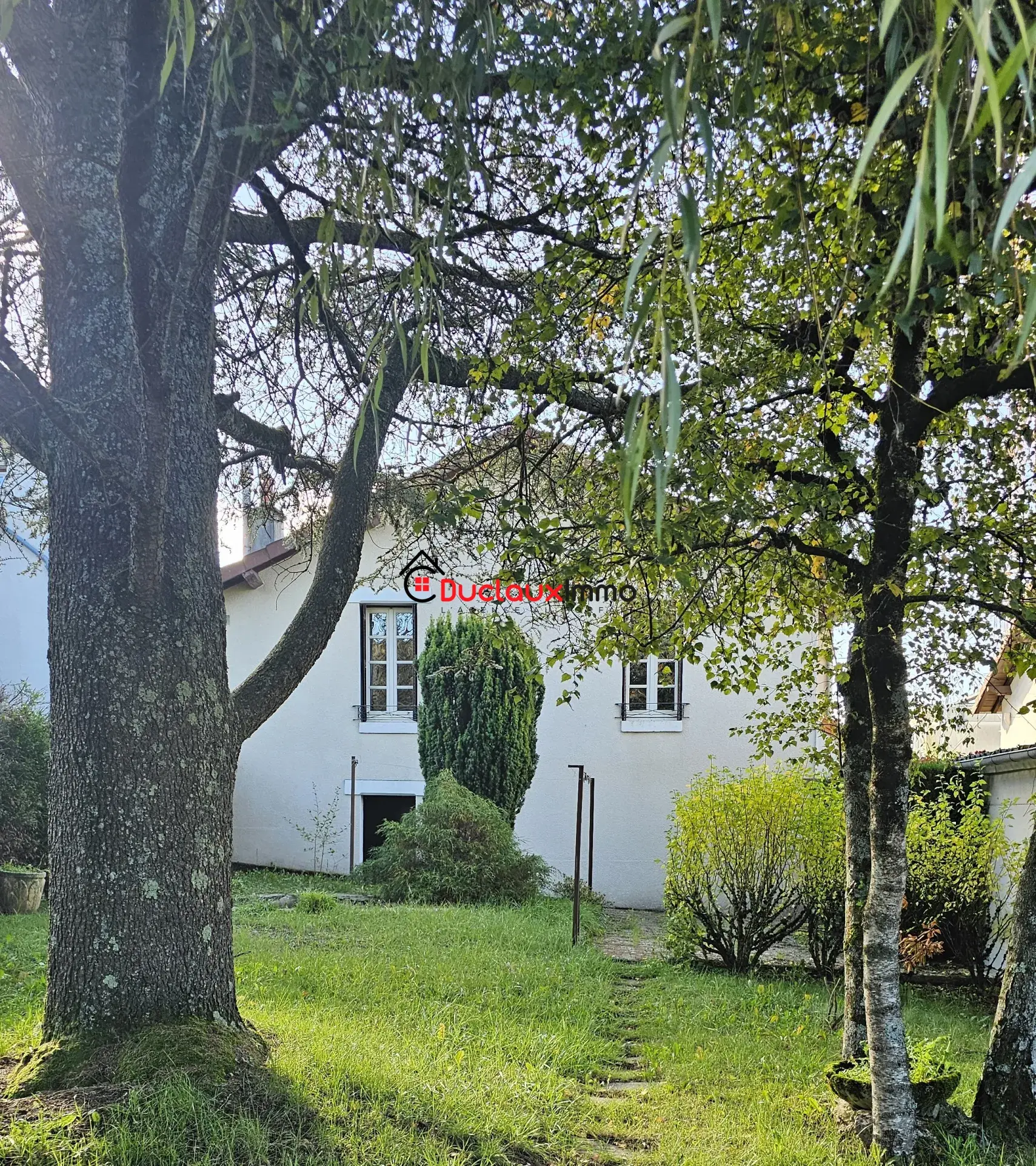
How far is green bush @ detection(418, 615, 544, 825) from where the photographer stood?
1295 centimetres

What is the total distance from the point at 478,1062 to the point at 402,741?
1072 cm

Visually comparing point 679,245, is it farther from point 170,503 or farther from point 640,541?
point 170,503

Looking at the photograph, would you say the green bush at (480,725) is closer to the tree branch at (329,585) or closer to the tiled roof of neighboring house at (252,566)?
the tiled roof of neighboring house at (252,566)

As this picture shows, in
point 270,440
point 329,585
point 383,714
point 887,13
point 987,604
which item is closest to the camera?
point 887,13

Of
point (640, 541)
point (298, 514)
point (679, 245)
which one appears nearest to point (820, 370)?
point (679, 245)

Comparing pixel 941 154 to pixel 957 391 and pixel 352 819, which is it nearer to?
pixel 957 391

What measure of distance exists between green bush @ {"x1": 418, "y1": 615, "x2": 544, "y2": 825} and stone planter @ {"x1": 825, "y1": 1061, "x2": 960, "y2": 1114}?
879 cm

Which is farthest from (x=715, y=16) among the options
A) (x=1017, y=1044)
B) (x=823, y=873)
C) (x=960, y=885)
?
(x=960, y=885)

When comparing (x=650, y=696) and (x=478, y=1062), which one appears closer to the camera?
(x=478, y=1062)

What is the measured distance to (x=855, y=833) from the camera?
487 centimetres

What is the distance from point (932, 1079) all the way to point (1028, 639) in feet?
7.86

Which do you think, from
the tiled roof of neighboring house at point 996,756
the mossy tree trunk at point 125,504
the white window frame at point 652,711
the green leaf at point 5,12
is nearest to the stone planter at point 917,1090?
the mossy tree trunk at point 125,504

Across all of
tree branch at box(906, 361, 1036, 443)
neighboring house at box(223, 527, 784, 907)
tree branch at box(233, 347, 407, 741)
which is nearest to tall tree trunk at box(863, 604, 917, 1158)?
tree branch at box(906, 361, 1036, 443)

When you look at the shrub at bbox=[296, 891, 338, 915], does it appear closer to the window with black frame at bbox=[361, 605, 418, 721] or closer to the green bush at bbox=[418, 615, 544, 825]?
the green bush at bbox=[418, 615, 544, 825]
